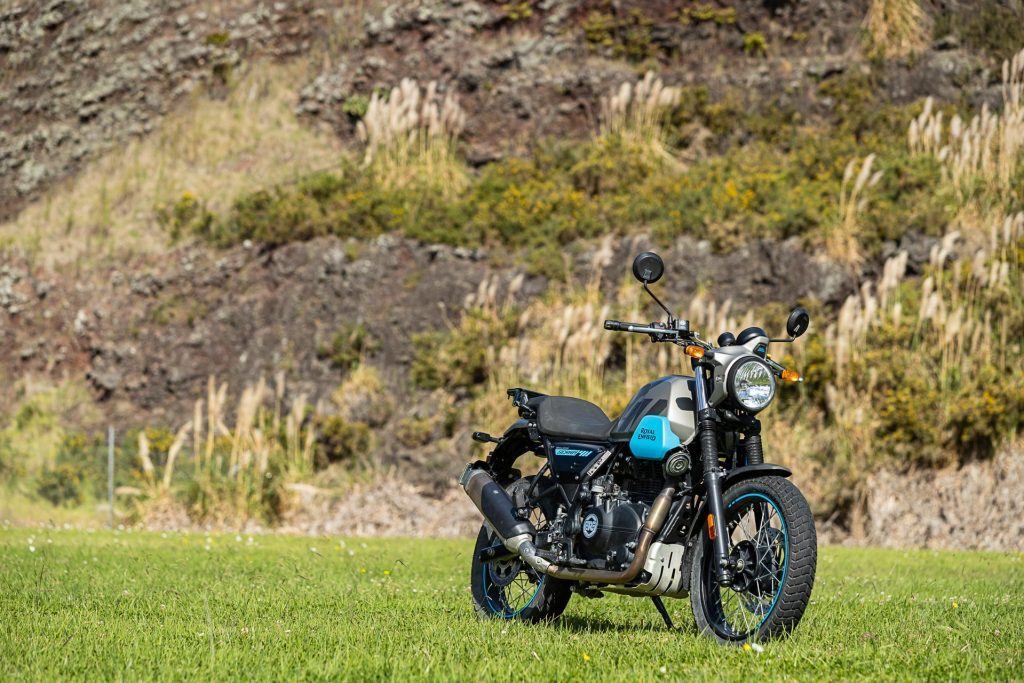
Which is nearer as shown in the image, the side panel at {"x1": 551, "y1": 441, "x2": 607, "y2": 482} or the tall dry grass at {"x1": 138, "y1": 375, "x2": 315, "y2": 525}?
the side panel at {"x1": 551, "y1": 441, "x2": 607, "y2": 482}

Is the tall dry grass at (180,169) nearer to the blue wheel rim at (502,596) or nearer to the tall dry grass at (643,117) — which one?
the tall dry grass at (643,117)

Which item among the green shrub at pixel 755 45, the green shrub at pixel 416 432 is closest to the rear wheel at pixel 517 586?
the green shrub at pixel 416 432

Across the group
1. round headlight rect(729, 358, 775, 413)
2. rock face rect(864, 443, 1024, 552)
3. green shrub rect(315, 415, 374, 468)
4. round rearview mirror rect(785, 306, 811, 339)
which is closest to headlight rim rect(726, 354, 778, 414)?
round headlight rect(729, 358, 775, 413)

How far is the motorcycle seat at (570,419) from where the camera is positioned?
598cm

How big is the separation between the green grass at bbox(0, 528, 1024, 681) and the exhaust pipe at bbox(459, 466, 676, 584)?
0.27 m

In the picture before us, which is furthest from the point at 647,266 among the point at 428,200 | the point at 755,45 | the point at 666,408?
the point at 755,45

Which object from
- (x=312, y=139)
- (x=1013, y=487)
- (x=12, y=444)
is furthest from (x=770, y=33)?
(x=12, y=444)

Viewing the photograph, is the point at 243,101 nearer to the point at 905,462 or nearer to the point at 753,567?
the point at 905,462

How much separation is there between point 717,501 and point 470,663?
4.30 ft

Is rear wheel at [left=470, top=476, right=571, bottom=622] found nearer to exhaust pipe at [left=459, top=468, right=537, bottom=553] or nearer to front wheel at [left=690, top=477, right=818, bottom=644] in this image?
exhaust pipe at [left=459, top=468, right=537, bottom=553]

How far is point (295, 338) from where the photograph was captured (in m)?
17.1

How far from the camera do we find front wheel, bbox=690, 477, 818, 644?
189 inches

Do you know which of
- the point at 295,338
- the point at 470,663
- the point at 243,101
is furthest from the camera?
the point at 243,101

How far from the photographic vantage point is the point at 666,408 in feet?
18.0
